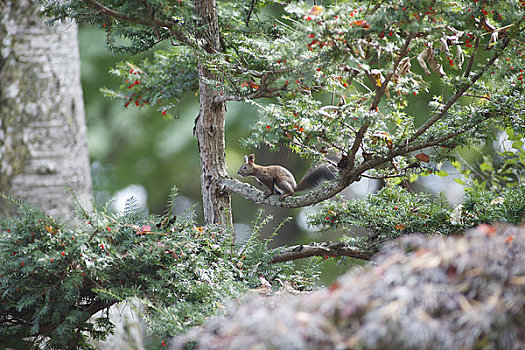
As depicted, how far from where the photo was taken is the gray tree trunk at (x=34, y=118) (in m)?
3.20

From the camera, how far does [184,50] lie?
308 centimetres

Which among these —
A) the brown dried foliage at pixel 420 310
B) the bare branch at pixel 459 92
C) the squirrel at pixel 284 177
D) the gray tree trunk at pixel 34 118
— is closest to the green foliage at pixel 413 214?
the squirrel at pixel 284 177

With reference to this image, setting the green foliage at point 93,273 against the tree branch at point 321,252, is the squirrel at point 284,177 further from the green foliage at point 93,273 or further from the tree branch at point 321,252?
the green foliage at point 93,273

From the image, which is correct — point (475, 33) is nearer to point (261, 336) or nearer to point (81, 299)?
point (261, 336)

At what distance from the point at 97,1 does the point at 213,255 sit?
1265 mm

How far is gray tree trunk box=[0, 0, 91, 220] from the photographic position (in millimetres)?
3203

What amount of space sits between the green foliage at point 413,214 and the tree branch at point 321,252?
0.16 ft

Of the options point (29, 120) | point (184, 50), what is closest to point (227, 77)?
point (184, 50)

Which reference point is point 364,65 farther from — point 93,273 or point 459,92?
point 93,273

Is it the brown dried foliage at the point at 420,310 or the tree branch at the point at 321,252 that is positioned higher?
the tree branch at the point at 321,252

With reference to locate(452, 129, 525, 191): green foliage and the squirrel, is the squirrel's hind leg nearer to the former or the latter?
the squirrel

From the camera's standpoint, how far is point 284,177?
2.84 metres

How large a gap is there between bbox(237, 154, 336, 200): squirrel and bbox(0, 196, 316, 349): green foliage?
26.9 inches

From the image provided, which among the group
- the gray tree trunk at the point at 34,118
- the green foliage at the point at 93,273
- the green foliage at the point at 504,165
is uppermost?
the gray tree trunk at the point at 34,118
